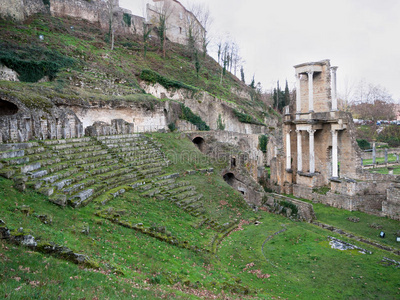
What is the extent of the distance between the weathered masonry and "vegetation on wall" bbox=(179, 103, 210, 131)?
14416 millimetres

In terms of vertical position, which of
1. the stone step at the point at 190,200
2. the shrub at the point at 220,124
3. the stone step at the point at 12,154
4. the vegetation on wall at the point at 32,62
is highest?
the vegetation on wall at the point at 32,62

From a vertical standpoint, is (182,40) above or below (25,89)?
above

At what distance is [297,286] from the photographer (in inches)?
409

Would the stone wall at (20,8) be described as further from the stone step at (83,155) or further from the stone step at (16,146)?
the stone step at (16,146)

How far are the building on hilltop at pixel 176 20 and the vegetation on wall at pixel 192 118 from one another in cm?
2878

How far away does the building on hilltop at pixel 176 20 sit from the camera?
62594mm

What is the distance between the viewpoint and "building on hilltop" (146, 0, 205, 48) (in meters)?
62.6

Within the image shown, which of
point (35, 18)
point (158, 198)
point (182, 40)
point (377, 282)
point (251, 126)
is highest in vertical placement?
point (182, 40)

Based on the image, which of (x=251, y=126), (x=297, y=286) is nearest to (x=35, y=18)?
(x=251, y=126)

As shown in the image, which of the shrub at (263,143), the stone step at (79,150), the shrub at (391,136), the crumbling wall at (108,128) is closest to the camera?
the stone step at (79,150)

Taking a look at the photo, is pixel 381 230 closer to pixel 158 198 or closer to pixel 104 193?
pixel 158 198

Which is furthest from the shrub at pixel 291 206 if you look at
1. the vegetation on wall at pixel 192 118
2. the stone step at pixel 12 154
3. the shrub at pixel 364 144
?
the shrub at pixel 364 144

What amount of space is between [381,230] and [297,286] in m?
9.33

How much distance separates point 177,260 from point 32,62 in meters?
25.8
